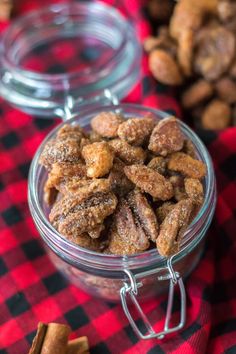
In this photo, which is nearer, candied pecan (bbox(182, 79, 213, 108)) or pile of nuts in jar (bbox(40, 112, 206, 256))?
pile of nuts in jar (bbox(40, 112, 206, 256))

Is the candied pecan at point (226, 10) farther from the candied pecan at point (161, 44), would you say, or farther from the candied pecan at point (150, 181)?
the candied pecan at point (150, 181)

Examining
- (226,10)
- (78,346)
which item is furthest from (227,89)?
(78,346)

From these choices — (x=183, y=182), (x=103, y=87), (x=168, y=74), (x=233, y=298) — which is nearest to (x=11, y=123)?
(x=103, y=87)

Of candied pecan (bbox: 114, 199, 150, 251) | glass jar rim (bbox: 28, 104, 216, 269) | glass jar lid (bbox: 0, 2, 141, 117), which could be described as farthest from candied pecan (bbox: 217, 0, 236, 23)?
candied pecan (bbox: 114, 199, 150, 251)

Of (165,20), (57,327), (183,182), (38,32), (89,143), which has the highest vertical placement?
(38,32)

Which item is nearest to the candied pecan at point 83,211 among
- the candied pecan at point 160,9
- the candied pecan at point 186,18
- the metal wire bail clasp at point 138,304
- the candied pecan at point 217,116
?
the metal wire bail clasp at point 138,304

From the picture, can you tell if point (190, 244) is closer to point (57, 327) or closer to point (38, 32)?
point (57, 327)

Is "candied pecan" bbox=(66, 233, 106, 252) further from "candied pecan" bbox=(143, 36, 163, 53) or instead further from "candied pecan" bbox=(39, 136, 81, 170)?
"candied pecan" bbox=(143, 36, 163, 53)
